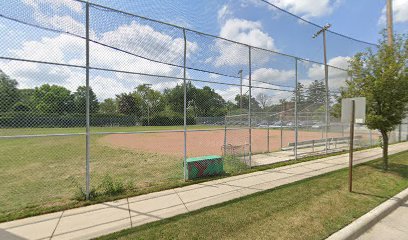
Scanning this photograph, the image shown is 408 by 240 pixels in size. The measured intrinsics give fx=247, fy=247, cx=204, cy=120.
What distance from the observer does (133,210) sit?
483 cm

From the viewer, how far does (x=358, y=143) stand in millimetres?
15492

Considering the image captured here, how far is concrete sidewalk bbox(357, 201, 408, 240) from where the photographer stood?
408 cm

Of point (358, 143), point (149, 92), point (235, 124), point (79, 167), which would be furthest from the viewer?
point (358, 143)

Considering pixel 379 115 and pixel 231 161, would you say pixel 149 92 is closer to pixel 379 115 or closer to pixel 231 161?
pixel 231 161

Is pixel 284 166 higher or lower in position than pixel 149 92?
lower

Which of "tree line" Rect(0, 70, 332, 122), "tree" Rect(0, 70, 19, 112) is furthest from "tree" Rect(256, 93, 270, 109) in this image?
"tree" Rect(0, 70, 19, 112)

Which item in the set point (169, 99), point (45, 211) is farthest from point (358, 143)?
point (45, 211)

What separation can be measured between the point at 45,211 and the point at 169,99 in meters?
3.95

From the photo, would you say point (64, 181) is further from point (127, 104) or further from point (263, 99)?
point (263, 99)

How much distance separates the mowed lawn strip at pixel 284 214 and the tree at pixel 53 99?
301cm

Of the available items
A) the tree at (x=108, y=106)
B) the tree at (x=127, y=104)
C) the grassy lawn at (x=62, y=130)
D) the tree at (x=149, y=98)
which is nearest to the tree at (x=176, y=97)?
the tree at (x=149, y=98)

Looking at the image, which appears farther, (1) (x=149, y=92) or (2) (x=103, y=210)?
(1) (x=149, y=92)

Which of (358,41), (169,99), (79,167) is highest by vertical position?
(358,41)

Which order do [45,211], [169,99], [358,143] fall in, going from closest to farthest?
[45,211]
[169,99]
[358,143]
